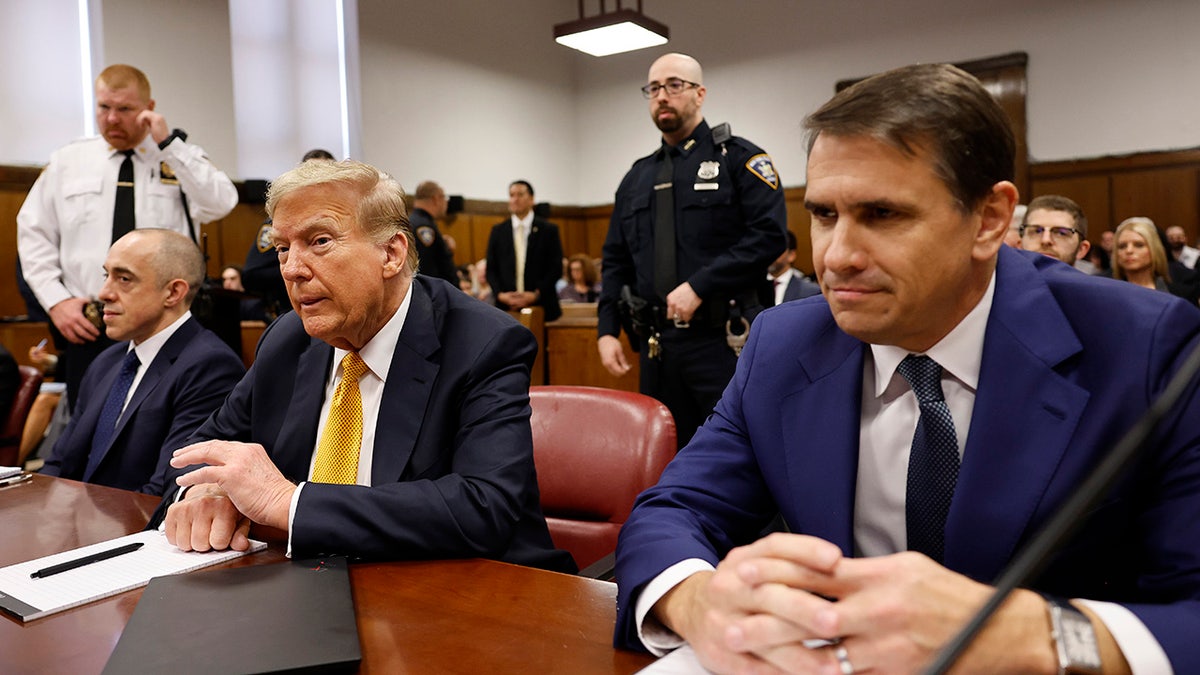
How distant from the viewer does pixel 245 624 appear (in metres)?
0.98

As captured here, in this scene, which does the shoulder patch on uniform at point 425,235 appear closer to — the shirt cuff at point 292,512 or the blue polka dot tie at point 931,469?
the shirt cuff at point 292,512

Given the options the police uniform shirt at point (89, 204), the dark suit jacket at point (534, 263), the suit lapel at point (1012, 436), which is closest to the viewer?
the suit lapel at point (1012, 436)

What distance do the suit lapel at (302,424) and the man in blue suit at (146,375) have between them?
1.93 ft

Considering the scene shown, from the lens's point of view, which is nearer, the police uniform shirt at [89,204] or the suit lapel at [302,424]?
the suit lapel at [302,424]

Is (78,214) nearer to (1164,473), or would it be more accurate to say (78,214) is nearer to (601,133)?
(1164,473)

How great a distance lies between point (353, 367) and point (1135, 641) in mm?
1282

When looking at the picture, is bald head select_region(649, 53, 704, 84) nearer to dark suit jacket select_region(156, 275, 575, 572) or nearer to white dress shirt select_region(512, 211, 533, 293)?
dark suit jacket select_region(156, 275, 575, 572)

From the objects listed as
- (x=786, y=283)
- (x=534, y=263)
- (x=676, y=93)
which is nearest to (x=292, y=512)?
(x=676, y=93)

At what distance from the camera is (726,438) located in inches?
49.9

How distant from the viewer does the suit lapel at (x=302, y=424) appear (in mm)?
1603

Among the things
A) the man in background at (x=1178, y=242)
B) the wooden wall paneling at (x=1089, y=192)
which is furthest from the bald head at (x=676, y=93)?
the man in background at (x=1178, y=242)

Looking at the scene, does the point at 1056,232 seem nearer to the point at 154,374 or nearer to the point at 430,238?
the point at 430,238

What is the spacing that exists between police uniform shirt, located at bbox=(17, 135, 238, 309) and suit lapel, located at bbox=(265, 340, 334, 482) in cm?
178

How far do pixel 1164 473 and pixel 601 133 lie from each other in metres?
11.7
